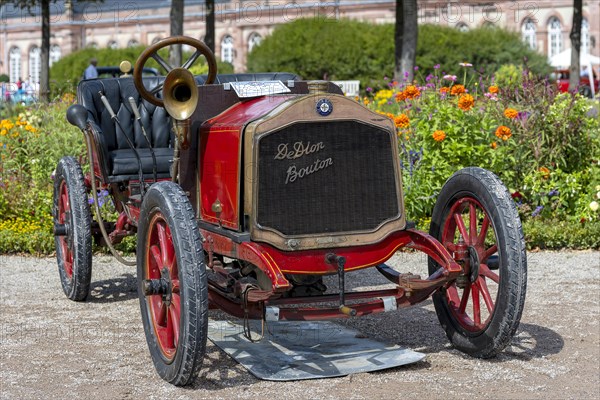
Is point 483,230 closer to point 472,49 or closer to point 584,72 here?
point 472,49

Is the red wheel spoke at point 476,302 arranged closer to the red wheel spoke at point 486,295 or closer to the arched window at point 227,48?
the red wheel spoke at point 486,295

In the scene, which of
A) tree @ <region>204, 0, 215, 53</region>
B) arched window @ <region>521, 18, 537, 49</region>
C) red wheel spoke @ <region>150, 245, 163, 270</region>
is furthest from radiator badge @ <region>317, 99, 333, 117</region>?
arched window @ <region>521, 18, 537, 49</region>

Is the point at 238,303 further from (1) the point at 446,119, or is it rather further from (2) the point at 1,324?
(1) the point at 446,119

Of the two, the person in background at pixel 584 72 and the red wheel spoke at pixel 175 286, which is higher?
the person in background at pixel 584 72

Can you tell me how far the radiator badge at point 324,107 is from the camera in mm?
5020

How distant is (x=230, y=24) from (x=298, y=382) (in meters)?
57.7

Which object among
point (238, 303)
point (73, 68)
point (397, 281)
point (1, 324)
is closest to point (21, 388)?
point (238, 303)

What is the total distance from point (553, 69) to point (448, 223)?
108 ft

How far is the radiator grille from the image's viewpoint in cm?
502

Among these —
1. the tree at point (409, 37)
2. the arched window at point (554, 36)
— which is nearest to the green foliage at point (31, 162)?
the tree at point (409, 37)

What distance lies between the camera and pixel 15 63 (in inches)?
2803

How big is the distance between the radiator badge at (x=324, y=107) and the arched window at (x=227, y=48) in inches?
2298

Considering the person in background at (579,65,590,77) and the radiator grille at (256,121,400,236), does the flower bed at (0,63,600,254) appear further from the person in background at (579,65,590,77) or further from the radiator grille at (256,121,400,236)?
the person in background at (579,65,590,77)

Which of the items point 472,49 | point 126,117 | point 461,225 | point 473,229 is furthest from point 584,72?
point 473,229
